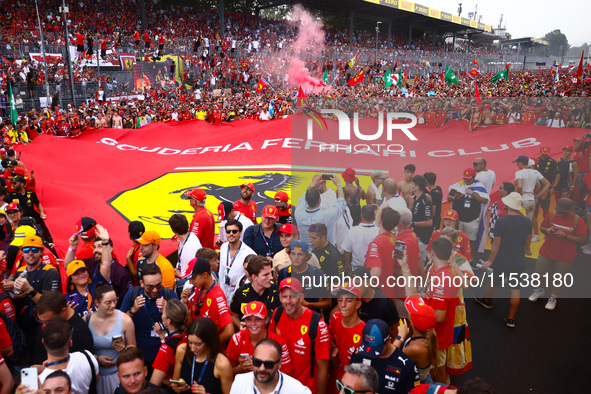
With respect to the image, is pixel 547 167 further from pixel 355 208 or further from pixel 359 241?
pixel 359 241

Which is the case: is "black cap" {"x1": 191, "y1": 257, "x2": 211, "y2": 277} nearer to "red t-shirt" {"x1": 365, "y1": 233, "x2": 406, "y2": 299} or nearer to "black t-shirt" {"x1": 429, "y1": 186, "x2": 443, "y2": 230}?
"red t-shirt" {"x1": 365, "y1": 233, "x2": 406, "y2": 299}

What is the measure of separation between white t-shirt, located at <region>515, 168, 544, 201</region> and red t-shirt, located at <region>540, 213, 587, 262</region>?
1.71m

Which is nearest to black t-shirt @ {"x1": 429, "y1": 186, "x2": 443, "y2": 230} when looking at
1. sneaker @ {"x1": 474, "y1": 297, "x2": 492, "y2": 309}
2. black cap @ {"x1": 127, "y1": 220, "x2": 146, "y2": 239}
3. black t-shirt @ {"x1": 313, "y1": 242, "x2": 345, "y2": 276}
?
sneaker @ {"x1": 474, "y1": 297, "x2": 492, "y2": 309}

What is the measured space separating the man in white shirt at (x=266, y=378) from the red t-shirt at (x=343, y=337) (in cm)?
71

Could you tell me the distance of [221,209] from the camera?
6.07 metres

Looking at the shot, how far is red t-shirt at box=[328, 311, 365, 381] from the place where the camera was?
352 centimetres

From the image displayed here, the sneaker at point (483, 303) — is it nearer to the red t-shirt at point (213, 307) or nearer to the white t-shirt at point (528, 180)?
the white t-shirt at point (528, 180)

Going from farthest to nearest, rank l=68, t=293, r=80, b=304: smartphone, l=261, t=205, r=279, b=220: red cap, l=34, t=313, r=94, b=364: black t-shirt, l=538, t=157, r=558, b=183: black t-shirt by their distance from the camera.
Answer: l=538, t=157, r=558, b=183: black t-shirt
l=261, t=205, r=279, b=220: red cap
l=68, t=293, r=80, b=304: smartphone
l=34, t=313, r=94, b=364: black t-shirt

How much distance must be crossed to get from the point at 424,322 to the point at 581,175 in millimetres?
6515

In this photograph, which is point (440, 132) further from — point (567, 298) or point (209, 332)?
point (209, 332)

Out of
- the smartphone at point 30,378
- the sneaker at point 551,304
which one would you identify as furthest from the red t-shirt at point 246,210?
the sneaker at point 551,304

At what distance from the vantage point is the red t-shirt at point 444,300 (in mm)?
4022

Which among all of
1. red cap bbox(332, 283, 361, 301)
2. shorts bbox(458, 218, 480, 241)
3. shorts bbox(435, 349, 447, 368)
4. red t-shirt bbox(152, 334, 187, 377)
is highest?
red cap bbox(332, 283, 361, 301)

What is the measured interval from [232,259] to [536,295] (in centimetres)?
440
